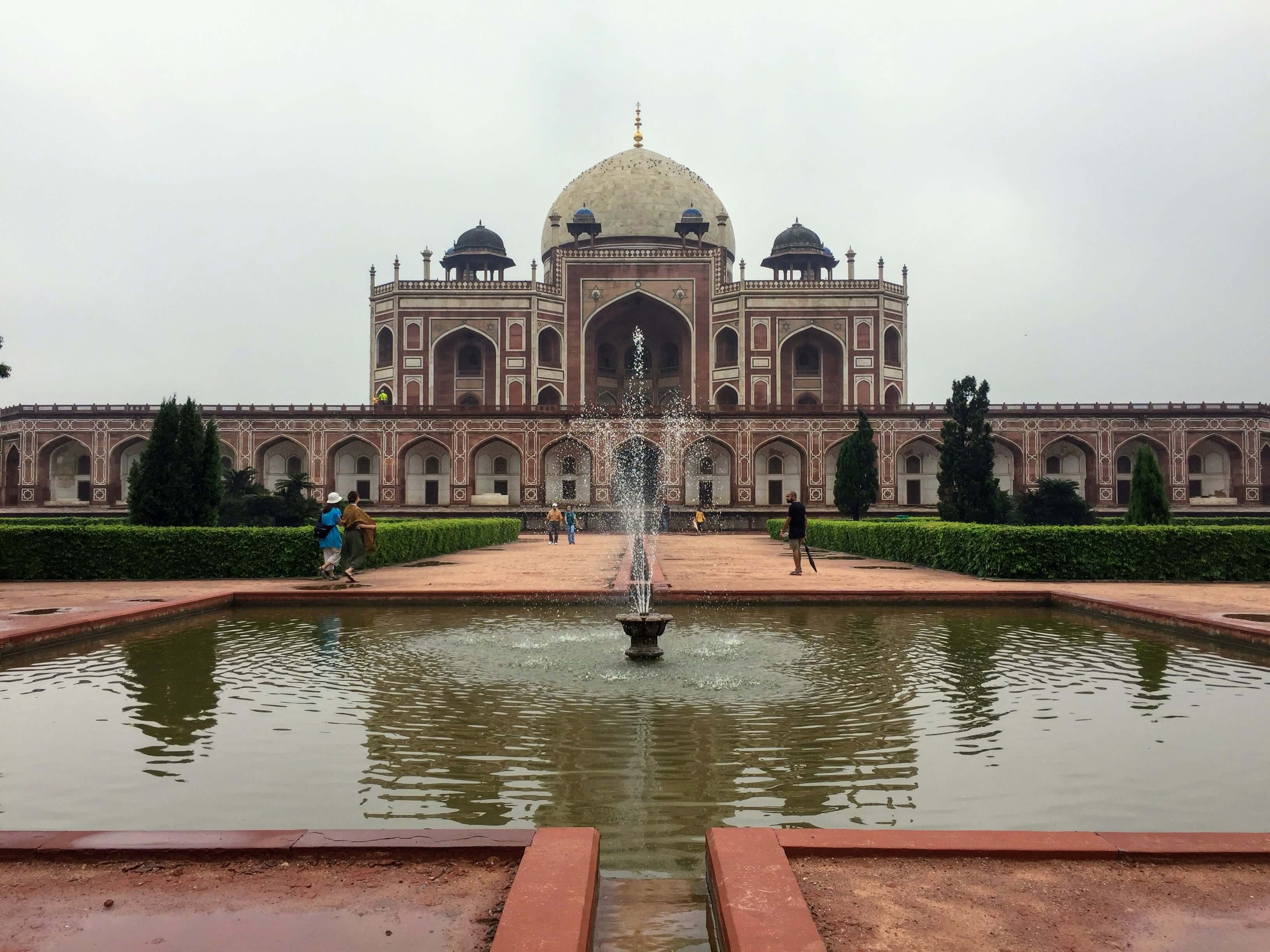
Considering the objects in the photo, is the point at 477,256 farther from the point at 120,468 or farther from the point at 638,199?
the point at 120,468

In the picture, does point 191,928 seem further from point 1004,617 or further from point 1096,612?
point 1096,612

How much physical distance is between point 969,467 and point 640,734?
1349cm

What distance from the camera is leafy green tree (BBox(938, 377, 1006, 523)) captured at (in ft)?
52.5

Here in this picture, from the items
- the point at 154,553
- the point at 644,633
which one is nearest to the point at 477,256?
the point at 154,553

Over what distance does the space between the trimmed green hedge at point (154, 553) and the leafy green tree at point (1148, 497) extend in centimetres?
1079

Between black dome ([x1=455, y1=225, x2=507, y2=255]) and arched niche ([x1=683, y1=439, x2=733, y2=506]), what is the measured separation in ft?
44.6

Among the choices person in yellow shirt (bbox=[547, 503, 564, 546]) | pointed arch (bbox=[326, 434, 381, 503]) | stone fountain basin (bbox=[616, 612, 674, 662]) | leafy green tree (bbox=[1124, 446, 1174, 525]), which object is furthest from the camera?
pointed arch (bbox=[326, 434, 381, 503])

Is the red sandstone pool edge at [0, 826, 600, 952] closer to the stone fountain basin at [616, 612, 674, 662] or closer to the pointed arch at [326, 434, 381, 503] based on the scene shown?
the stone fountain basin at [616, 612, 674, 662]

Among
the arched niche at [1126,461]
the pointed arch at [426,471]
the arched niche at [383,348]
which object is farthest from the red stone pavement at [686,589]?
the arched niche at [383,348]

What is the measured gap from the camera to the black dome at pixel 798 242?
1486 inches

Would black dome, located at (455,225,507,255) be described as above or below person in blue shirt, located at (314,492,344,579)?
above

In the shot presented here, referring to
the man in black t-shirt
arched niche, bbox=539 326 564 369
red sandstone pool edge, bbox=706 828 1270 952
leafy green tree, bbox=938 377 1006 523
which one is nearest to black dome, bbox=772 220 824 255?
arched niche, bbox=539 326 564 369

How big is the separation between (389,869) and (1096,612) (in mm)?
6871

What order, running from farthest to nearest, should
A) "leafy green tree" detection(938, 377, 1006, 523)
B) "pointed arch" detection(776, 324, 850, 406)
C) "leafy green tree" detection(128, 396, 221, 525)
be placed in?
"pointed arch" detection(776, 324, 850, 406) → "leafy green tree" detection(938, 377, 1006, 523) → "leafy green tree" detection(128, 396, 221, 525)
